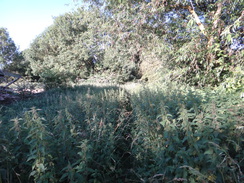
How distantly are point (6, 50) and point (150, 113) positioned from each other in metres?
30.6

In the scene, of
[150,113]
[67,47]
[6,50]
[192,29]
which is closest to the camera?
[150,113]

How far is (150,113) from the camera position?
299cm

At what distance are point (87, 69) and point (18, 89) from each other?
13986 mm

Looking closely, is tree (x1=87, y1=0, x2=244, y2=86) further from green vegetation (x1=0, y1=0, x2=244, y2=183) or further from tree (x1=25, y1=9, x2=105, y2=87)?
tree (x1=25, y1=9, x2=105, y2=87)

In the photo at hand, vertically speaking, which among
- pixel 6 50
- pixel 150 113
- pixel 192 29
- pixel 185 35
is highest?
pixel 6 50

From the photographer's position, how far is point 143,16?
5219 millimetres

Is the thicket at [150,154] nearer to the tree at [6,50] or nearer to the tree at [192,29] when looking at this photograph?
the tree at [192,29]

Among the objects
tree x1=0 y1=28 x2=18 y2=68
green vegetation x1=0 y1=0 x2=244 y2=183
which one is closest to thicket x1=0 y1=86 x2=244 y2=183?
green vegetation x1=0 y1=0 x2=244 y2=183

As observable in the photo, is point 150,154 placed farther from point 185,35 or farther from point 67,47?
point 67,47

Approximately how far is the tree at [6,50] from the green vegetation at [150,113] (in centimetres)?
2235

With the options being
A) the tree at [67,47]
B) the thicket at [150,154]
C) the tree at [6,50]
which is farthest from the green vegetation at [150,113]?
the tree at [6,50]

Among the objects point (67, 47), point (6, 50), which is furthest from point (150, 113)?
point (6, 50)

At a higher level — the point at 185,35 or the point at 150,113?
the point at 185,35

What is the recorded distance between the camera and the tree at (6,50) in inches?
984
